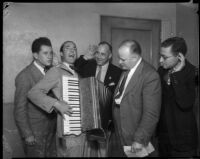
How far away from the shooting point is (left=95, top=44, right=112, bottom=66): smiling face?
213 cm

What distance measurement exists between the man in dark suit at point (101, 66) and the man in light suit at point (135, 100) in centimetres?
27

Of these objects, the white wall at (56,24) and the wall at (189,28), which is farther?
the wall at (189,28)

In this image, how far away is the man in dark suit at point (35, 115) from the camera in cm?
186

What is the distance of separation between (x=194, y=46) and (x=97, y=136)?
1206 millimetres

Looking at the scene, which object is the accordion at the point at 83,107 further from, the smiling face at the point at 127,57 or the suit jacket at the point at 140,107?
the smiling face at the point at 127,57

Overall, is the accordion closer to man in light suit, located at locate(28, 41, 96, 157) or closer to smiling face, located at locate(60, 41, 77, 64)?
man in light suit, located at locate(28, 41, 96, 157)

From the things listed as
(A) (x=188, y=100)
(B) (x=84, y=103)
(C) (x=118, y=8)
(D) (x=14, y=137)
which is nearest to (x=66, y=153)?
(B) (x=84, y=103)

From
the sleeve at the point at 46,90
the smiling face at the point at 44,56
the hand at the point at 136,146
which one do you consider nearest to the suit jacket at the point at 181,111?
the hand at the point at 136,146

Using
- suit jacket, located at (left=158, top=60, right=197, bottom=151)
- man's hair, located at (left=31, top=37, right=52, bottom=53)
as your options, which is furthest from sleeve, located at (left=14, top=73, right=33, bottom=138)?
suit jacket, located at (left=158, top=60, right=197, bottom=151)

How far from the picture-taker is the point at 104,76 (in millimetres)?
2057

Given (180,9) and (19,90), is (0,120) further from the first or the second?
(180,9)

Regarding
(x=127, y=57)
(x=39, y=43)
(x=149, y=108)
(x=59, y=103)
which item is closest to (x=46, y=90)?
(x=59, y=103)

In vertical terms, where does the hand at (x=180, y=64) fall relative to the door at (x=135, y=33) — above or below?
below

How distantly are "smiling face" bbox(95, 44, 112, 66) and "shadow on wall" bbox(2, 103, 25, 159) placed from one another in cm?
82
